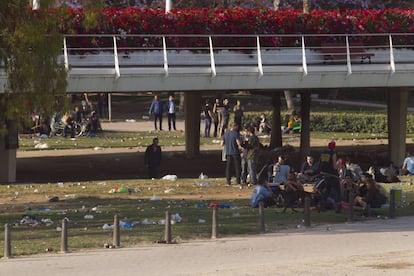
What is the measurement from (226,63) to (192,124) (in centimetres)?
888

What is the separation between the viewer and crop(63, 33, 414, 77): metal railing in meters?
32.3

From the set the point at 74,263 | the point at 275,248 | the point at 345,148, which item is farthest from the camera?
the point at 345,148

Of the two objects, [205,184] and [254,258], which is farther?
[205,184]

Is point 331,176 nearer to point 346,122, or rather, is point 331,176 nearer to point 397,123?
point 397,123

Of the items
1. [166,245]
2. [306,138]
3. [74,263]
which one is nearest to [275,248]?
[166,245]

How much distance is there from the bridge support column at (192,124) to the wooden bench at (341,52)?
801cm

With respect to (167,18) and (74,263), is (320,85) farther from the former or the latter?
(74,263)

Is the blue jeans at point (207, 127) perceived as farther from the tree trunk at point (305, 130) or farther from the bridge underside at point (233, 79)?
the bridge underside at point (233, 79)

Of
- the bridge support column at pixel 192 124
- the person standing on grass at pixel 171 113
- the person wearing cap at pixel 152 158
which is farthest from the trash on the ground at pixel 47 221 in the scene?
the person standing on grass at pixel 171 113

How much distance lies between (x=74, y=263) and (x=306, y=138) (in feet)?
70.0

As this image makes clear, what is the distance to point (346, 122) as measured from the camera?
53906mm

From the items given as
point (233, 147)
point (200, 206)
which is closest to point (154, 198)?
point (200, 206)

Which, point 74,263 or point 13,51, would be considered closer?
point 74,263

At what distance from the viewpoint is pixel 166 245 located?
20.0 m
